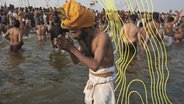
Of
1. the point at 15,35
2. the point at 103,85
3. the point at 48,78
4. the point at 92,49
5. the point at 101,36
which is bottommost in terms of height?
the point at 48,78

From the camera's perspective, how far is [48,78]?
299 inches

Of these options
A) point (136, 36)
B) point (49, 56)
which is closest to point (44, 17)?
point (49, 56)

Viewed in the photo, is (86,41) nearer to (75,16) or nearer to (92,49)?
(92,49)

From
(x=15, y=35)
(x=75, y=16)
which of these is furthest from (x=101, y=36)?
(x=15, y=35)

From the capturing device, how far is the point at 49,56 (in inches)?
435

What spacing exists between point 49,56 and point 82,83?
4.19 m

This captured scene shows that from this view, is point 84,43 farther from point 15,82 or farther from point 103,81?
point 15,82

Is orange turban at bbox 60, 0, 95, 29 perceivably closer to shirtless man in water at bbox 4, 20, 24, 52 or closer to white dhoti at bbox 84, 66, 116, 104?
white dhoti at bbox 84, 66, 116, 104

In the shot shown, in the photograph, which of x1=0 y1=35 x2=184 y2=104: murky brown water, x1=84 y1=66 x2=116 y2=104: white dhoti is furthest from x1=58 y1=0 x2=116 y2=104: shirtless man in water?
x1=0 y1=35 x2=184 y2=104: murky brown water

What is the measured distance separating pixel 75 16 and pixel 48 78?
4.75 meters

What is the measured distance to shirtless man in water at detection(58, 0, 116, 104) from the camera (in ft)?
9.95

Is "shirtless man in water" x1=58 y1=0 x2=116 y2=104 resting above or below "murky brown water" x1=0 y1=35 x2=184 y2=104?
above

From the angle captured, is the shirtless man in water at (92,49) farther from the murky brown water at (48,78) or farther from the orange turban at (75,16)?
the murky brown water at (48,78)

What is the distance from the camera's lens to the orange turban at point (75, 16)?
3.05 meters
